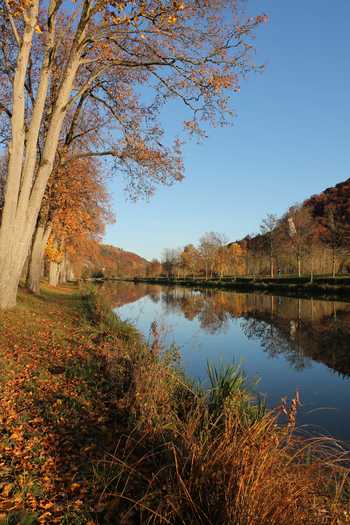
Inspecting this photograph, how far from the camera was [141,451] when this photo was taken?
3807 mm

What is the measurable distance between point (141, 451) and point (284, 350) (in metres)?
8.44

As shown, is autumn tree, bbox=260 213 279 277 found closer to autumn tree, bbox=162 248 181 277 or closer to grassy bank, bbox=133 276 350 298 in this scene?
grassy bank, bbox=133 276 350 298

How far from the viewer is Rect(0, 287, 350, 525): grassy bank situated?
236 centimetres

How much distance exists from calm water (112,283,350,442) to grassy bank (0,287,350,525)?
0.86 meters

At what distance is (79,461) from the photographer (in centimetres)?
366

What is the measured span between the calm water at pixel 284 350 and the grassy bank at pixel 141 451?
0.86 metres

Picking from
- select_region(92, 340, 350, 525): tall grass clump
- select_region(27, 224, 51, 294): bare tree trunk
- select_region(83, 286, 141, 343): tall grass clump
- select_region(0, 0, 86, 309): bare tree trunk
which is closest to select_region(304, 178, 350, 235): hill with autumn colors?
select_region(27, 224, 51, 294): bare tree trunk

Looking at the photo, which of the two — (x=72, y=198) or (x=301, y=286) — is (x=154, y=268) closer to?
(x=301, y=286)

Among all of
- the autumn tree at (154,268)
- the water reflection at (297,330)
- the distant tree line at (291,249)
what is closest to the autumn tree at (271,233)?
the distant tree line at (291,249)

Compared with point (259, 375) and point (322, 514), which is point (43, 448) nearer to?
point (322, 514)

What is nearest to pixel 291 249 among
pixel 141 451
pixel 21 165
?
pixel 21 165

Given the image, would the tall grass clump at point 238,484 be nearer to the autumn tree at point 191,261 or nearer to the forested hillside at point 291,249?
the forested hillside at point 291,249

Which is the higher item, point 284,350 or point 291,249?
point 291,249

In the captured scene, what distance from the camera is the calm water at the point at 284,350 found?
671 centimetres
